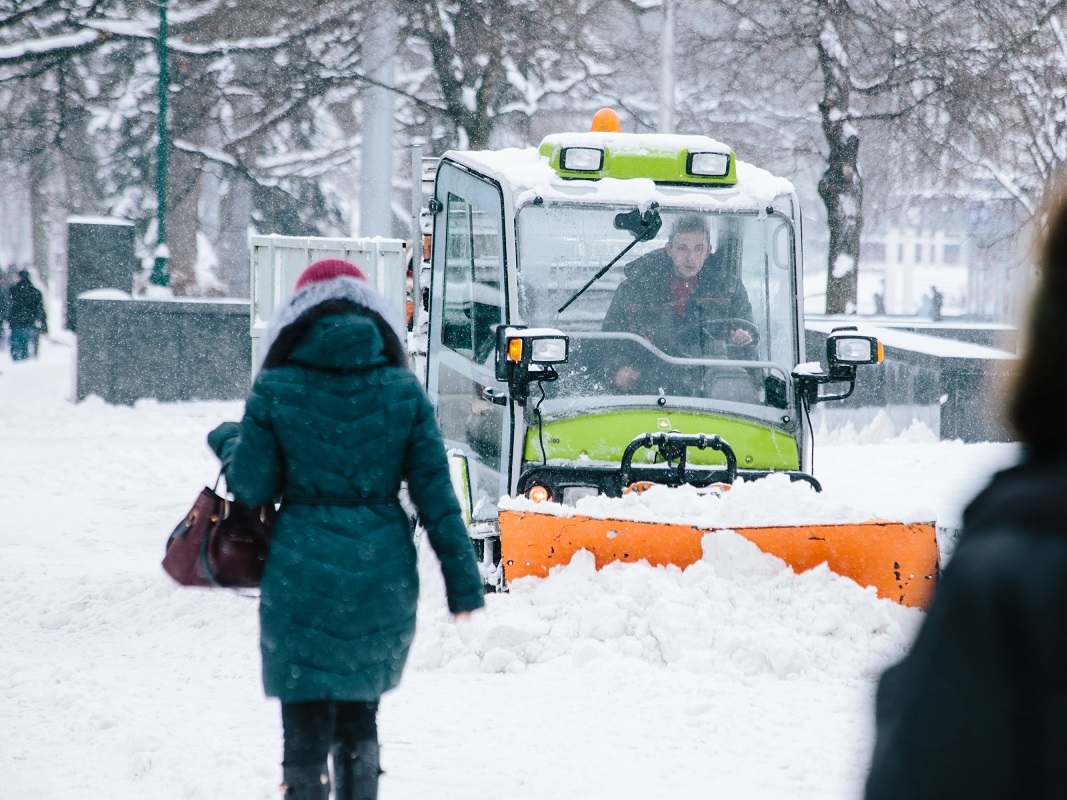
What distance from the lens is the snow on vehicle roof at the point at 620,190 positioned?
22.1ft

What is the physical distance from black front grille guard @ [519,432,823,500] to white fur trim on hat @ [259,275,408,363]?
3.03 meters

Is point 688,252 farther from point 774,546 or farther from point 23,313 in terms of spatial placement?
point 23,313

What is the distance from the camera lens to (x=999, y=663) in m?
1.17

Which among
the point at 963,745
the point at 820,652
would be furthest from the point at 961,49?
the point at 963,745

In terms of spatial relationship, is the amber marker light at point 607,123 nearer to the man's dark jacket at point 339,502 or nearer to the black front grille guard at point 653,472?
the black front grille guard at point 653,472

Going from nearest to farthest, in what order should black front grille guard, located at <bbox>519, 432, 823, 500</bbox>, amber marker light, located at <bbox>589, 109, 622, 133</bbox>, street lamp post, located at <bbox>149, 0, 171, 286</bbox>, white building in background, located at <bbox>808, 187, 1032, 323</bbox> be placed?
black front grille guard, located at <bbox>519, 432, 823, 500</bbox>
amber marker light, located at <bbox>589, 109, 622, 133</bbox>
street lamp post, located at <bbox>149, 0, 171, 286</bbox>
white building in background, located at <bbox>808, 187, 1032, 323</bbox>

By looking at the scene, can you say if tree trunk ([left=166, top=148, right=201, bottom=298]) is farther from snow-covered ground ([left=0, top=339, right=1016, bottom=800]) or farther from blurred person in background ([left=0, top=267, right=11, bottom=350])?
snow-covered ground ([left=0, top=339, right=1016, bottom=800])

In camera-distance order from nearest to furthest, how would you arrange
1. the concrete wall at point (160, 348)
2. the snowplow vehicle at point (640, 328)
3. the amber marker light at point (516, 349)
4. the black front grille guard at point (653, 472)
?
1. the amber marker light at point (516, 349)
2. the black front grille guard at point (653, 472)
3. the snowplow vehicle at point (640, 328)
4. the concrete wall at point (160, 348)

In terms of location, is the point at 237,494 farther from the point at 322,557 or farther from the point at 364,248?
the point at 364,248

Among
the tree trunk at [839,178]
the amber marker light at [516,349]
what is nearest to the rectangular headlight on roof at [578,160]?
the amber marker light at [516,349]

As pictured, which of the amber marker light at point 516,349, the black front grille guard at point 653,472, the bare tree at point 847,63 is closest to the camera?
the amber marker light at point 516,349

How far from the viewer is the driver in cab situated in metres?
6.62

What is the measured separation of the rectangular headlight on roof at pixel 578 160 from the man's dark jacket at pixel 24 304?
18.8 meters

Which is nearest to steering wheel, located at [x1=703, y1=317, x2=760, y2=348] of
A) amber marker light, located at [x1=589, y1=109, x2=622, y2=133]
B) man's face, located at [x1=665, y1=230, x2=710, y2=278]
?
man's face, located at [x1=665, y1=230, x2=710, y2=278]
